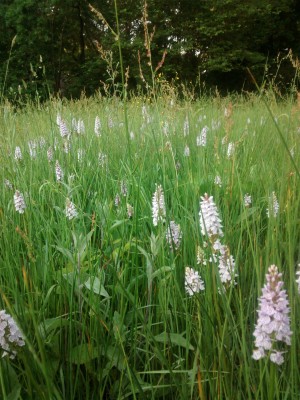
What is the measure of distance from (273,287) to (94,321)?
0.68 metres

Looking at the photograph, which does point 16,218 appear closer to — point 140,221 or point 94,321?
point 140,221

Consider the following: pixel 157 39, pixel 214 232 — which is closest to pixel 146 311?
pixel 214 232

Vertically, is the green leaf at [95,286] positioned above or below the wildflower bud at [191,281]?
below

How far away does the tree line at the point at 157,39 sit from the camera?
15.8 m

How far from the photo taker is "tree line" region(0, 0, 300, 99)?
15781 mm

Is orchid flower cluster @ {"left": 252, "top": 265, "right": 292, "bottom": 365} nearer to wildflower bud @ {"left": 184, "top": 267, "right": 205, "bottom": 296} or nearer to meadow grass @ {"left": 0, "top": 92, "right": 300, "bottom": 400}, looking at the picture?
meadow grass @ {"left": 0, "top": 92, "right": 300, "bottom": 400}

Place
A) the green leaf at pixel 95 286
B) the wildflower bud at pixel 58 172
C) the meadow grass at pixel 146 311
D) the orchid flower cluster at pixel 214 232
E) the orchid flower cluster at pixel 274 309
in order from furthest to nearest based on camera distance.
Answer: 1. the wildflower bud at pixel 58 172
2. the green leaf at pixel 95 286
3. the orchid flower cluster at pixel 214 232
4. the meadow grass at pixel 146 311
5. the orchid flower cluster at pixel 274 309

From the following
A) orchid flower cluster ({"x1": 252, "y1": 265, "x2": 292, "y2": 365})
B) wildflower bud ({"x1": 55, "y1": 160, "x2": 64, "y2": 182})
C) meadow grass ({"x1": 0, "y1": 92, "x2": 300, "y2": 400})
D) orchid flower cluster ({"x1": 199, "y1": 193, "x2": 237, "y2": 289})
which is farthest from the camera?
wildflower bud ({"x1": 55, "y1": 160, "x2": 64, "y2": 182})

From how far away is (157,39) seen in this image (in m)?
16.5

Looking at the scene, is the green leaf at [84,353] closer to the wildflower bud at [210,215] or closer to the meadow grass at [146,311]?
the meadow grass at [146,311]

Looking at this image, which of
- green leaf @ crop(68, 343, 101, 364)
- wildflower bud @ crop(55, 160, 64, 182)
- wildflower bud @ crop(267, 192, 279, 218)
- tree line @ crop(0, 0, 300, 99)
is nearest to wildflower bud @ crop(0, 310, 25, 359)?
green leaf @ crop(68, 343, 101, 364)

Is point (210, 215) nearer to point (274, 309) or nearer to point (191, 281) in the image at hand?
point (191, 281)

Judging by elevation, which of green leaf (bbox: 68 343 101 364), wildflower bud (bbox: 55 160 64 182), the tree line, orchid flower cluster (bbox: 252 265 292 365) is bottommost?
green leaf (bbox: 68 343 101 364)

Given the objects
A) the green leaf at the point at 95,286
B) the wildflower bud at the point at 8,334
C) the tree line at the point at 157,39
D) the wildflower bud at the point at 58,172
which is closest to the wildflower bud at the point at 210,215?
the green leaf at the point at 95,286
